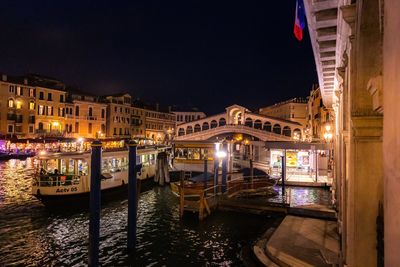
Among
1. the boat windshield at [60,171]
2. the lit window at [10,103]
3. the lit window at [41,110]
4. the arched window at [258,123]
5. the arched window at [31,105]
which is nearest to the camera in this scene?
the boat windshield at [60,171]

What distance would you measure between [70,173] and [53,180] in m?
1.64

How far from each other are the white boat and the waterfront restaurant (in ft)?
36.3

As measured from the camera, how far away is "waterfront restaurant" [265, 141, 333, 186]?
888 inches

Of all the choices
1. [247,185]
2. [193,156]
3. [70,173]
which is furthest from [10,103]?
[247,185]

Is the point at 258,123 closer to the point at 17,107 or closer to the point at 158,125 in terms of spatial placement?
the point at 158,125

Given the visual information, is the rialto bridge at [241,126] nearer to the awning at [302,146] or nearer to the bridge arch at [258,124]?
the bridge arch at [258,124]

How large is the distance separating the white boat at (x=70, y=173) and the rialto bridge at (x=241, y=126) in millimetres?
20106

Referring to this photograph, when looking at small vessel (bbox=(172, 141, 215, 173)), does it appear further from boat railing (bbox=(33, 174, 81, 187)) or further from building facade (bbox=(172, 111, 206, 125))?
building facade (bbox=(172, 111, 206, 125))

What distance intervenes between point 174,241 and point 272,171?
1483 cm

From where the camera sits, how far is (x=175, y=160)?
101 ft

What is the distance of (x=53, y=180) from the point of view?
1680 cm

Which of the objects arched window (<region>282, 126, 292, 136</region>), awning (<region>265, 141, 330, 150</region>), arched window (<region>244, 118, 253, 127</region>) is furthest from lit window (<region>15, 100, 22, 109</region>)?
awning (<region>265, 141, 330, 150</region>)

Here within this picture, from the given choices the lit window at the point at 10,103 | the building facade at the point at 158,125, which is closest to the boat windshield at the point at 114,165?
the lit window at the point at 10,103

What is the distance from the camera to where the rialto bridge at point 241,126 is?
132ft
